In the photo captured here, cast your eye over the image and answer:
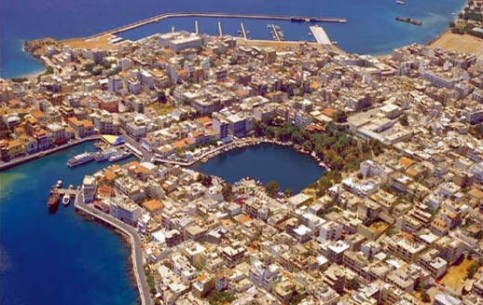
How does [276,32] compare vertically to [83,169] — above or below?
above

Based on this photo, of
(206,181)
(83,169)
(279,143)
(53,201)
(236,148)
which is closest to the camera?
(53,201)

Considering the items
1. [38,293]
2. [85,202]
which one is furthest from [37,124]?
[38,293]

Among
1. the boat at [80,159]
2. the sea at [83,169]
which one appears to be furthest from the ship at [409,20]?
the boat at [80,159]

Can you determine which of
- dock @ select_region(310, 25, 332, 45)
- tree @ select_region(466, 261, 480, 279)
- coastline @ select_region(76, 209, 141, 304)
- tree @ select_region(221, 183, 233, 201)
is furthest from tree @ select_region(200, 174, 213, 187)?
dock @ select_region(310, 25, 332, 45)

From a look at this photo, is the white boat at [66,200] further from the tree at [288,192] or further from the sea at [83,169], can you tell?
the tree at [288,192]

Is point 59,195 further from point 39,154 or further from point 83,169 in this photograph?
point 39,154

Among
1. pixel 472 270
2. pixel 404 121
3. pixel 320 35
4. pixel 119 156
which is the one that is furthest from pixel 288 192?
pixel 320 35
